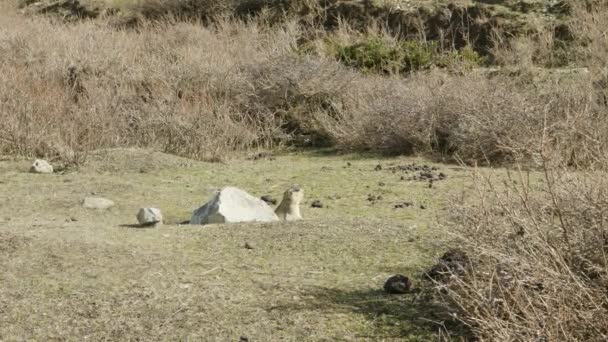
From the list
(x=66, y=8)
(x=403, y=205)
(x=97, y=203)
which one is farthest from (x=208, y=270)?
(x=66, y=8)

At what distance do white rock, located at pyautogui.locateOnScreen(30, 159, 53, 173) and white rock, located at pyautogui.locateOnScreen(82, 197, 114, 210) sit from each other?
2.02 m

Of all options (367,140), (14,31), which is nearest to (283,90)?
(367,140)

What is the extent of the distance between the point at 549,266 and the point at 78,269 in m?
2.48

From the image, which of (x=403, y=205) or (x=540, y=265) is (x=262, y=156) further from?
(x=540, y=265)

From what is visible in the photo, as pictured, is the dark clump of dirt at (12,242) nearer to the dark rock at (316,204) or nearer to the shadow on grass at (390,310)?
the shadow on grass at (390,310)

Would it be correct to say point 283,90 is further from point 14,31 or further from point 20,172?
point 14,31

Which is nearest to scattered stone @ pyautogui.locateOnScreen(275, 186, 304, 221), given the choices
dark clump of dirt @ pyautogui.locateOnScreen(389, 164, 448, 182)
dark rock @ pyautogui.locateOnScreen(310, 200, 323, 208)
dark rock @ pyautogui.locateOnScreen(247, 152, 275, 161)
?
dark rock @ pyautogui.locateOnScreen(310, 200, 323, 208)

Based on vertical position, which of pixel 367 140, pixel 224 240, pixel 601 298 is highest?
pixel 601 298

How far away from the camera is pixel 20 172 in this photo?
8.37 meters

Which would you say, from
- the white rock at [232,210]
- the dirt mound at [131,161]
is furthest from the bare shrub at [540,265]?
the dirt mound at [131,161]

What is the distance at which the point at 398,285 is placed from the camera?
4.18m

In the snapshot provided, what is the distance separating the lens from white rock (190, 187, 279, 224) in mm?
5715

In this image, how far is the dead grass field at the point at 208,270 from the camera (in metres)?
3.83

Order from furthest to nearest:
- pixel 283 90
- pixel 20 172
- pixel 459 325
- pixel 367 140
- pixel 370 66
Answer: pixel 370 66 < pixel 283 90 < pixel 367 140 < pixel 20 172 < pixel 459 325
